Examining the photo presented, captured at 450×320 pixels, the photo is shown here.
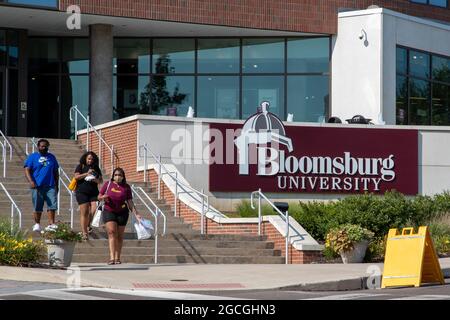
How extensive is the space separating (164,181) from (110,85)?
8.79 metres

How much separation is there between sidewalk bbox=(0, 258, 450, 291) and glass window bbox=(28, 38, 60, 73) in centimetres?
1694

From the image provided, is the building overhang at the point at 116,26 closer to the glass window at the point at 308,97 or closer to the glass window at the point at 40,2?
the glass window at the point at 40,2

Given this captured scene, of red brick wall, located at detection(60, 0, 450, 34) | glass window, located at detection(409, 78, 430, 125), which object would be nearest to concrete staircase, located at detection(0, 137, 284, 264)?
red brick wall, located at detection(60, 0, 450, 34)

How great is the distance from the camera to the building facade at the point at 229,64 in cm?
3278

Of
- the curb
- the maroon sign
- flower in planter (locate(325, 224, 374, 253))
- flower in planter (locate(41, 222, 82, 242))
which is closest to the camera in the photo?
the curb

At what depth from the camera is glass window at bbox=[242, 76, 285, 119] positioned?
1348 inches

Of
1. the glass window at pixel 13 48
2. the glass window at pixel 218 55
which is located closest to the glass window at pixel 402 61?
the glass window at pixel 218 55

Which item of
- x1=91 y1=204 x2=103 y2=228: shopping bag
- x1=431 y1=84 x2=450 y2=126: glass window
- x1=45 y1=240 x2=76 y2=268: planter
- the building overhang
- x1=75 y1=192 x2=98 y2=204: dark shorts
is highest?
the building overhang

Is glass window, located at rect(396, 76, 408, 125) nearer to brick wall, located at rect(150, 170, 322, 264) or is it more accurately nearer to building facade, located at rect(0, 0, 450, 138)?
building facade, located at rect(0, 0, 450, 138)

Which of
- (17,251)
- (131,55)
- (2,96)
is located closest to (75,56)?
(131,55)

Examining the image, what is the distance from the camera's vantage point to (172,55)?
115ft

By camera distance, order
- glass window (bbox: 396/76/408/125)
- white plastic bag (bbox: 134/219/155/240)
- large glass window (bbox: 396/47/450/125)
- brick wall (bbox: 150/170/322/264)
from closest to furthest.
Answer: white plastic bag (bbox: 134/219/155/240) < brick wall (bbox: 150/170/322/264) < glass window (bbox: 396/76/408/125) < large glass window (bbox: 396/47/450/125)

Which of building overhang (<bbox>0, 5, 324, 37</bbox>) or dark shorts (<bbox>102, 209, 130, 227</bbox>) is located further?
building overhang (<bbox>0, 5, 324, 37</bbox>)

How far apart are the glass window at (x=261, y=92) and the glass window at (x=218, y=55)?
790 millimetres
